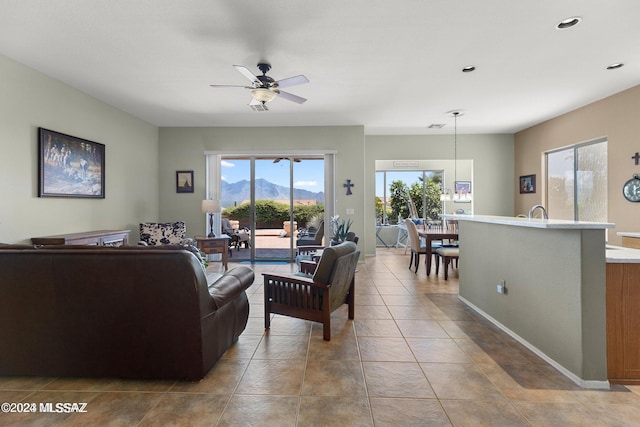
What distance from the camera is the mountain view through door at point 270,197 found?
22.0ft

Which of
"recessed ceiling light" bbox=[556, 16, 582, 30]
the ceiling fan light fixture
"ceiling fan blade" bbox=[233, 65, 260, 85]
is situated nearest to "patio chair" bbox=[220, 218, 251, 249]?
the ceiling fan light fixture

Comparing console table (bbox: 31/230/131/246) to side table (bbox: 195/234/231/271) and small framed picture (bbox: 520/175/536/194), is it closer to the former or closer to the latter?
side table (bbox: 195/234/231/271)

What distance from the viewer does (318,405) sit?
1820 millimetres

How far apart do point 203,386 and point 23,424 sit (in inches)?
36.0

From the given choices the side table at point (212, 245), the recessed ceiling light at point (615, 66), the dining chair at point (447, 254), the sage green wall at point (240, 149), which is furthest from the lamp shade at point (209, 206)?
the recessed ceiling light at point (615, 66)

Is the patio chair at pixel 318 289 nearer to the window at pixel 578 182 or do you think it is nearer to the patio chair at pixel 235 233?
the patio chair at pixel 235 233

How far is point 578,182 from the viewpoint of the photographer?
18.6ft

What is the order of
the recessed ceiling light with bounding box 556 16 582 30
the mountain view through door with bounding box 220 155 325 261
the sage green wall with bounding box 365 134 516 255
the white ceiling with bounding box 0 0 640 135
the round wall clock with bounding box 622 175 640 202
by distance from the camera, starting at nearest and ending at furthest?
the white ceiling with bounding box 0 0 640 135 → the recessed ceiling light with bounding box 556 16 582 30 → the round wall clock with bounding box 622 175 640 202 → the mountain view through door with bounding box 220 155 325 261 → the sage green wall with bounding box 365 134 516 255

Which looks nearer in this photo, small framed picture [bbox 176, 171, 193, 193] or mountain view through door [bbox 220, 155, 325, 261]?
small framed picture [bbox 176, 171, 193, 193]

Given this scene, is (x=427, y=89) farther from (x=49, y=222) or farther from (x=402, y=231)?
(x=49, y=222)

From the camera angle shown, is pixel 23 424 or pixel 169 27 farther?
pixel 169 27

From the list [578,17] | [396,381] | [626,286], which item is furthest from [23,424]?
[578,17]

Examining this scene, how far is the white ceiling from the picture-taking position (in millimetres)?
2623

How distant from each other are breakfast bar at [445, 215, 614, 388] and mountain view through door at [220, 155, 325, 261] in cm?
409
